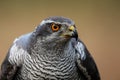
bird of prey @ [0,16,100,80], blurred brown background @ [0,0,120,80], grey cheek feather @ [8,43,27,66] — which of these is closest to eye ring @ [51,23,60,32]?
bird of prey @ [0,16,100,80]

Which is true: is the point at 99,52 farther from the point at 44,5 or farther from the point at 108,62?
the point at 44,5

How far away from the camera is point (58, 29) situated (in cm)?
220

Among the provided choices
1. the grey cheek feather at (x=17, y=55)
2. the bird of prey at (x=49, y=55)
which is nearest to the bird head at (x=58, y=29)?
the bird of prey at (x=49, y=55)

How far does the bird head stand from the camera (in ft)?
7.12

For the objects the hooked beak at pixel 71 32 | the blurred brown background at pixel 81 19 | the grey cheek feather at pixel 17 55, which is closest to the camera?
the hooked beak at pixel 71 32

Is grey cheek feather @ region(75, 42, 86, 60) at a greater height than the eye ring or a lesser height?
lesser

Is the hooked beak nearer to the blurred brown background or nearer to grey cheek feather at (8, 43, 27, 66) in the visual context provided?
grey cheek feather at (8, 43, 27, 66)

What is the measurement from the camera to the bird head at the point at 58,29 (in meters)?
2.17

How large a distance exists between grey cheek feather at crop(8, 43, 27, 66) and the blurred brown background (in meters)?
1.09

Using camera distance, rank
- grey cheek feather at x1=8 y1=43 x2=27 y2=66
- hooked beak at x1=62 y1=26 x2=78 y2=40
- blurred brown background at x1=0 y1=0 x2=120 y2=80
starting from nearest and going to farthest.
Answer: hooked beak at x1=62 y1=26 x2=78 y2=40, grey cheek feather at x1=8 y1=43 x2=27 y2=66, blurred brown background at x1=0 y1=0 x2=120 y2=80

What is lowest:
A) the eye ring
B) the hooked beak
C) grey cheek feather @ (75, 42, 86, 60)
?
grey cheek feather @ (75, 42, 86, 60)

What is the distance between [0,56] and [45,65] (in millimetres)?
1307

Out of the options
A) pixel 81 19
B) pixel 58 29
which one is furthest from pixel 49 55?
pixel 81 19

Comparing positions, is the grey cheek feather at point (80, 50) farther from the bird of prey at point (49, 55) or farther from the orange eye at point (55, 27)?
the orange eye at point (55, 27)
